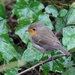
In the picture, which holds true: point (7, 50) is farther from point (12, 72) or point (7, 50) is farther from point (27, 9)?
point (27, 9)

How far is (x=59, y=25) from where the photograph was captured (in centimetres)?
467

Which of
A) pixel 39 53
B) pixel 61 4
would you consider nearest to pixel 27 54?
pixel 39 53

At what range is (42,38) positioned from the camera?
4281 millimetres

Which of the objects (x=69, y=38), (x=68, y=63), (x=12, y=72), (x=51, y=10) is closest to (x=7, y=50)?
(x=12, y=72)

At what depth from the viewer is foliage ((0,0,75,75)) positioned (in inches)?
153

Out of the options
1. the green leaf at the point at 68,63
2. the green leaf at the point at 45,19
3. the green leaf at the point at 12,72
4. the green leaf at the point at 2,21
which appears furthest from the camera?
the green leaf at the point at 2,21

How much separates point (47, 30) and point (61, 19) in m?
0.47

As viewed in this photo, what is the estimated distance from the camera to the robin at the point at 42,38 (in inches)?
161

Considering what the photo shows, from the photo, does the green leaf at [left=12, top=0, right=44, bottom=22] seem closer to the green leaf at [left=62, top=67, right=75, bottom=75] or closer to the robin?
the robin

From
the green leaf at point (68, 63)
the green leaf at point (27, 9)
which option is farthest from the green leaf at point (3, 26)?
the green leaf at point (68, 63)

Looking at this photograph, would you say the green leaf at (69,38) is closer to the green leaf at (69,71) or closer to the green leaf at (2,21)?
the green leaf at (69,71)

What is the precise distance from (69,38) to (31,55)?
1.83ft

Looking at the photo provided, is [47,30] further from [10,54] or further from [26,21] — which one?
[10,54]

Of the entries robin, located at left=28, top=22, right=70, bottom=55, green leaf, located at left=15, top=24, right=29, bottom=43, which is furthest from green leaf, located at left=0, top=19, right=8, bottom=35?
robin, located at left=28, top=22, right=70, bottom=55
